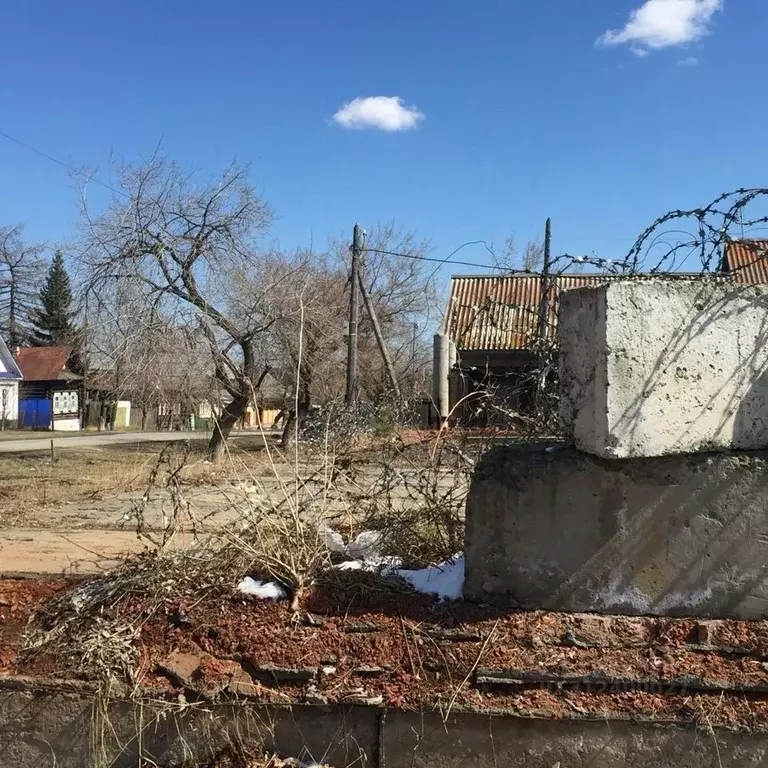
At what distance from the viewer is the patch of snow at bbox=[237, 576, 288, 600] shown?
3.82m

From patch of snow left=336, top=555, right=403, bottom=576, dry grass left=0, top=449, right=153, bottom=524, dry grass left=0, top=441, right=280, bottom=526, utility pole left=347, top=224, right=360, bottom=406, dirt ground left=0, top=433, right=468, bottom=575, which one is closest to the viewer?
patch of snow left=336, top=555, right=403, bottom=576

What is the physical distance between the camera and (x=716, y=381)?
343 centimetres

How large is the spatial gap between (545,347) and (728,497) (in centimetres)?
151

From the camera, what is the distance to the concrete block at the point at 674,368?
3.37 meters

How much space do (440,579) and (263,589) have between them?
897 mm

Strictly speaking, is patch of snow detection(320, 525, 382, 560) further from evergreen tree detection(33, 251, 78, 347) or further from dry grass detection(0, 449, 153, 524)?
evergreen tree detection(33, 251, 78, 347)

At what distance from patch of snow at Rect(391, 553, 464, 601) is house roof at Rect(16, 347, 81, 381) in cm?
4648

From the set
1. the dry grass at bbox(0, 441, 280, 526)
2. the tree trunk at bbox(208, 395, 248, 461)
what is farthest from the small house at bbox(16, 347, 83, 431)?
the tree trunk at bbox(208, 395, 248, 461)

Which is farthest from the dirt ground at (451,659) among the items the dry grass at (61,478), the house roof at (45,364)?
the house roof at (45,364)

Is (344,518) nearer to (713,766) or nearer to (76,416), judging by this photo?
(713,766)

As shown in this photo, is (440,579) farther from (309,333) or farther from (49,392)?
(49,392)

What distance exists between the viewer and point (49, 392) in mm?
47938

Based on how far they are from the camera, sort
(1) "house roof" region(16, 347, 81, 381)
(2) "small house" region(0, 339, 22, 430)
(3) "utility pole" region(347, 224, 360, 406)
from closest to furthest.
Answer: (3) "utility pole" region(347, 224, 360, 406) < (2) "small house" region(0, 339, 22, 430) < (1) "house roof" region(16, 347, 81, 381)

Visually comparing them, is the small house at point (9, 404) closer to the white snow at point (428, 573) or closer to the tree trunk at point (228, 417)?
the tree trunk at point (228, 417)
